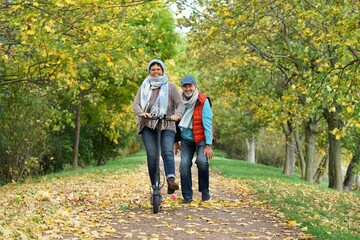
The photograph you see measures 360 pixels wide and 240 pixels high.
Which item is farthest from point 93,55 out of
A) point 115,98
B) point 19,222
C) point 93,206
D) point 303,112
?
point 115,98

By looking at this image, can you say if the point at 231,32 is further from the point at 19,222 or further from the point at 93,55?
the point at 19,222

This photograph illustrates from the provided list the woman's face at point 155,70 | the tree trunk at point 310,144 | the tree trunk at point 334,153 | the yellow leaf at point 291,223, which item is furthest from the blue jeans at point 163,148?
the tree trunk at point 310,144

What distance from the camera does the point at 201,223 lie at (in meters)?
8.14

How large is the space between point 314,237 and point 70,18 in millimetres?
8612

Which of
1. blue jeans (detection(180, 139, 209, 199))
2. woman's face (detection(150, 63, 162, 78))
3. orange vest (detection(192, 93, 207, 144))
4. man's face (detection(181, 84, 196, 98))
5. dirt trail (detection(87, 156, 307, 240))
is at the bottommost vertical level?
dirt trail (detection(87, 156, 307, 240))

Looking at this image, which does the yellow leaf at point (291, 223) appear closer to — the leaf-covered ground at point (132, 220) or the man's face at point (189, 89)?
the leaf-covered ground at point (132, 220)

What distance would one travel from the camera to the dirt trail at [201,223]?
24.0 ft

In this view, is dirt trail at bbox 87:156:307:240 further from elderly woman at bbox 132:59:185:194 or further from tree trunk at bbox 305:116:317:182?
tree trunk at bbox 305:116:317:182

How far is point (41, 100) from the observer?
19203mm

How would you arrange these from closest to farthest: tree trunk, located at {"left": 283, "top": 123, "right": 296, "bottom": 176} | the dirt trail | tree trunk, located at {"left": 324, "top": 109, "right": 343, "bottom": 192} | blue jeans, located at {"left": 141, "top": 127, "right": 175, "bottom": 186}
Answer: the dirt trail → blue jeans, located at {"left": 141, "top": 127, "right": 175, "bottom": 186} → tree trunk, located at {"left": 324, "top": 109, "right": 343, "bottom": 192} → tree trunk, located at {"left": 283, "top": 123, "right": 296, "bottom": 176}

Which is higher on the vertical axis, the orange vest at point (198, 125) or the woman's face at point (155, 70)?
the woman's face at point (155, 70)

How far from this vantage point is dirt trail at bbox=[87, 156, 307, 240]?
7.32m

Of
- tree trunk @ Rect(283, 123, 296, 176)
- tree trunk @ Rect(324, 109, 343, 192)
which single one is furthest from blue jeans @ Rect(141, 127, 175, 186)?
tree trunk @ Rect(283, 123, 296, 176)

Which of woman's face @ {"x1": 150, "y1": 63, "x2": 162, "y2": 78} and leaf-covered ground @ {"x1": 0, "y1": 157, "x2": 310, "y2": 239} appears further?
woman's face @ {"x1": 150, "y1": 63, "x2": 162, "y2": 78}
